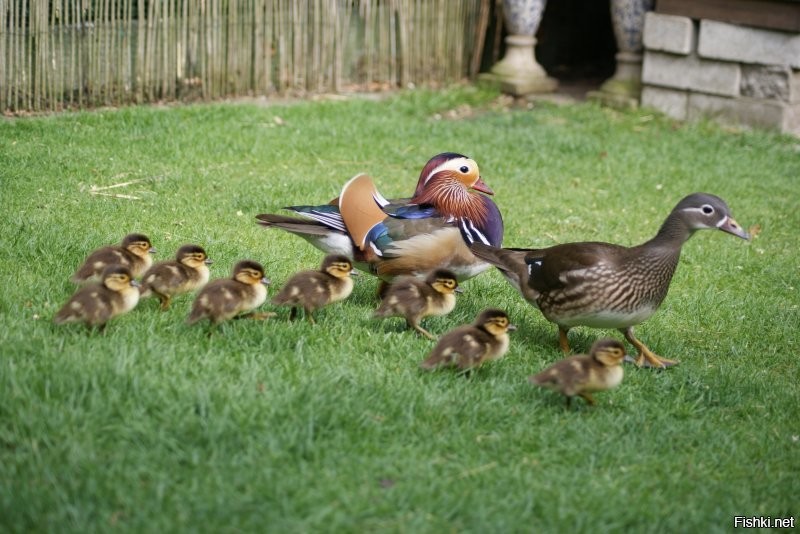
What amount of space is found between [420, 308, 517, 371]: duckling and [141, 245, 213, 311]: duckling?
138 cm

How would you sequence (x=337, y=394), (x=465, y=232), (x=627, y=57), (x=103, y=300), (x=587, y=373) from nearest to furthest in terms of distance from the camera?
(x=337, y=394) → (x=587, y=373) → (x=103, y=300) → (x=465, y=232) → (x=627, y=57)

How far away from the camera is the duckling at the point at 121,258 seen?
5.70 metres

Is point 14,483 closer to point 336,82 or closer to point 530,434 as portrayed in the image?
point 530,434

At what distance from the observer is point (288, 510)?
3.89 metres

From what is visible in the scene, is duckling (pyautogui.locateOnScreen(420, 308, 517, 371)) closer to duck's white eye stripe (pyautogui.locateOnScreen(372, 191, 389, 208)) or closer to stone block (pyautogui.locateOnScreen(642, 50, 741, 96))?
duck's white eye stripe (pyautogui.locateOnScreen(372, 191, 389, 208))

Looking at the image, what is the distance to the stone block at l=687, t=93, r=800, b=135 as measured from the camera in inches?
430

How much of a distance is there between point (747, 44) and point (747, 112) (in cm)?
71

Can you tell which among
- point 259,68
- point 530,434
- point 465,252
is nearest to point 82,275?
point 465,252

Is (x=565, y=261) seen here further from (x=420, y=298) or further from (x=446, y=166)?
(x=446, y=166)

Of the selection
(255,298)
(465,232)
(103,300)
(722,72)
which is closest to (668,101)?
(722,72)

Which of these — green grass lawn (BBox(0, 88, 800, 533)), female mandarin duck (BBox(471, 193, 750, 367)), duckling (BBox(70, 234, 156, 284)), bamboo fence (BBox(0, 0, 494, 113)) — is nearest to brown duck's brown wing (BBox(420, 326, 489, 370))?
green grass lawn (BBox(0, 88, 800, 533))

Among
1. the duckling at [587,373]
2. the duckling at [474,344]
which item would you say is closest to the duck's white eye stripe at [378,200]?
the duckling at [474,344]

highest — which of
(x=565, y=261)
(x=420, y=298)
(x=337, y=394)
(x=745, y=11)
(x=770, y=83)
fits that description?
(x=745, y=11)

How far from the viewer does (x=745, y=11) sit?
35.5ft
